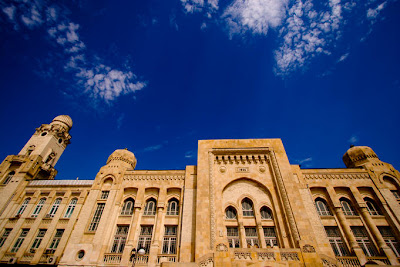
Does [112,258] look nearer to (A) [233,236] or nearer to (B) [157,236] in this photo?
(B) [157,236]

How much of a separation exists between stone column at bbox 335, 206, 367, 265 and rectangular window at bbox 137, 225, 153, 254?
1722 centimetres

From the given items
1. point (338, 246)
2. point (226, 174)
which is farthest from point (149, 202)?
point (338, 246)

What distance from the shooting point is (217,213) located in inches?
680

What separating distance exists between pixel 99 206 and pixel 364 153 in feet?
95.4

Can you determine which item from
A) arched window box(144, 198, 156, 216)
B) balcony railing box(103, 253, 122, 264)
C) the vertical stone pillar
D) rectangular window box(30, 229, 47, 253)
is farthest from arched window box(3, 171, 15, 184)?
the vertical stone pillar

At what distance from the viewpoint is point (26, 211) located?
2131 cm

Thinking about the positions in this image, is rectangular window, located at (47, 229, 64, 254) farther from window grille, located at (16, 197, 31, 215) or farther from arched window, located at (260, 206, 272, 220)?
arched window, located at (260, 206, 272, 220)

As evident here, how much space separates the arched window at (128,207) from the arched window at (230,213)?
30.7 ft

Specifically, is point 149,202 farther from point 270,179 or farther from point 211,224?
point 270,179

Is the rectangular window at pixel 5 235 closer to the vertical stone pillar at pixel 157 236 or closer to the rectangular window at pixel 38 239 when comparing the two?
the rectangular window at pixel 38 239

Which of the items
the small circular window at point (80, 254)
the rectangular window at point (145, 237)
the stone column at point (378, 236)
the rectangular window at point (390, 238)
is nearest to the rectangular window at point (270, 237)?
the stone column at point (378, 236)

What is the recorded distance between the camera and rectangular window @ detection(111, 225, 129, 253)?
17016 mm

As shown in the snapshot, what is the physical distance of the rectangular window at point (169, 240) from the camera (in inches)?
663

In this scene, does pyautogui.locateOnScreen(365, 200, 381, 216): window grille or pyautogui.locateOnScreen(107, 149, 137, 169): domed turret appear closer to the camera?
pyautogui.locateOnScreen(365, 200, 381, 216): window grille
